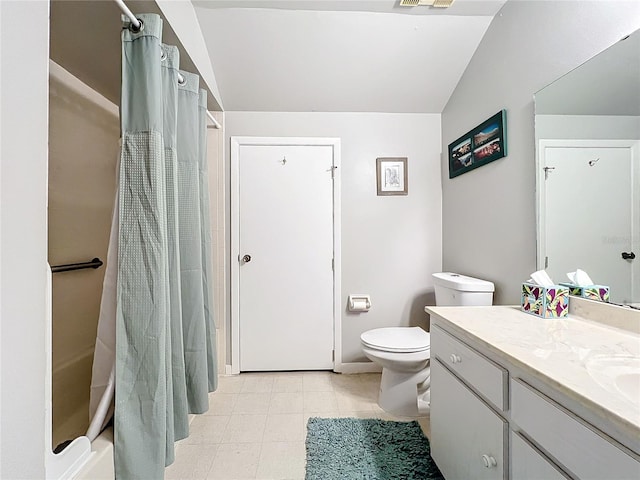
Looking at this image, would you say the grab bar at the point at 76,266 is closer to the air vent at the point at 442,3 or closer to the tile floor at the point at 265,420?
the tile floor at the point at 265,420

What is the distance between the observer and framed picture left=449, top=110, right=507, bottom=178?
165cm

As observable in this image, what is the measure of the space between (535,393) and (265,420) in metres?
1.51

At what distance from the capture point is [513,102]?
1583 mm

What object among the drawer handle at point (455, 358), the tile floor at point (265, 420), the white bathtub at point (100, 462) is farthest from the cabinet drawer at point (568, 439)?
the white bathtub at point (100, 462)

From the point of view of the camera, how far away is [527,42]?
1487mm

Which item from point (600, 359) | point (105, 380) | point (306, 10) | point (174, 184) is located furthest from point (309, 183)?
point (600, 359)

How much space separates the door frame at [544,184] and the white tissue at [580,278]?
0.13 meters

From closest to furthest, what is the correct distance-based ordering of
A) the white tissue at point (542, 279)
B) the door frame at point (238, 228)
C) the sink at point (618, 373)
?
1. the sink at point (618, 373)
2. the white tissue at point (542, 279)
3. the door frame at point (238, 228)

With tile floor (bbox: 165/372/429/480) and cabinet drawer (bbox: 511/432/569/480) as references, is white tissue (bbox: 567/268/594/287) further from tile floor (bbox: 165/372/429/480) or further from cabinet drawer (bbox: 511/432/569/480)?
tile floor (bbox: 165/372/429/480)

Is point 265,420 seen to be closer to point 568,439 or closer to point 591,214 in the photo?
point 568,439

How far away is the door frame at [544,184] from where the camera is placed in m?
1.04

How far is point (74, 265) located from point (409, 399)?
83.9 inches

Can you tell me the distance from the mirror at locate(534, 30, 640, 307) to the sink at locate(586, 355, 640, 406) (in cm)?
40

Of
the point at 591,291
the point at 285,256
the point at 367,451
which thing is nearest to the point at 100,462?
the point at 367,451
